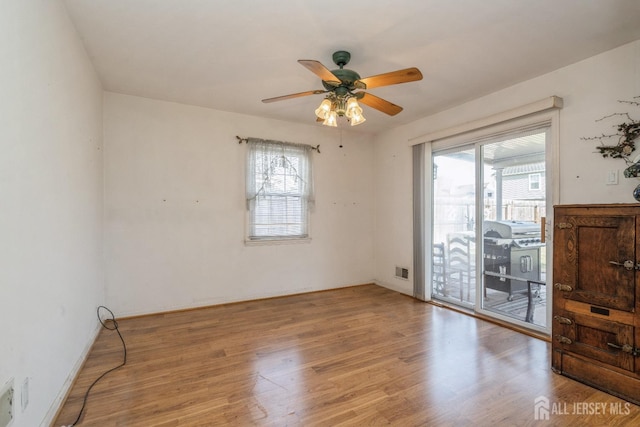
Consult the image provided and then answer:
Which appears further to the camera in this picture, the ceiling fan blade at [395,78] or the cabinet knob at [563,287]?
the cabinet knob at [563,287]

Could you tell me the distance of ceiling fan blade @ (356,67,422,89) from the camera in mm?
2065

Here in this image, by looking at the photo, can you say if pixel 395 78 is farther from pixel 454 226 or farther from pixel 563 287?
pixel 454 226

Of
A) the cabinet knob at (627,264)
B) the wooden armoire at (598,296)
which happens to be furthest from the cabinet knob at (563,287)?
the cabinet knob at (627,264)

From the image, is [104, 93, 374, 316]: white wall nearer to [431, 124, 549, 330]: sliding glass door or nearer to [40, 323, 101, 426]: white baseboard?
[40, 323, 101, 426]: white baseboard

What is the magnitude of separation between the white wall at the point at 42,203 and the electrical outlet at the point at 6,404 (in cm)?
5

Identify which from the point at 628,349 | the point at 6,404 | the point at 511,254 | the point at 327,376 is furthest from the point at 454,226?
the point at 6,404

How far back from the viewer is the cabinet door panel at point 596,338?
201 cm

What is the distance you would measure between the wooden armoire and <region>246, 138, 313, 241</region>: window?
3115 millimetres

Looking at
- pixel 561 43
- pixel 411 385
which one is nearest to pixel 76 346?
pixel 411 385

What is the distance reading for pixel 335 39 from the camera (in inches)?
93.7

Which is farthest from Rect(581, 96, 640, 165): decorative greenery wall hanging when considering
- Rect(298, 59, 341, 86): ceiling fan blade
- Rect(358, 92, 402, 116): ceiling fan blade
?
Rect(298, 59, 341, 86): ceiling fan blade

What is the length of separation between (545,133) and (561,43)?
87 cm

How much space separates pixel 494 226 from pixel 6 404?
4159 mm

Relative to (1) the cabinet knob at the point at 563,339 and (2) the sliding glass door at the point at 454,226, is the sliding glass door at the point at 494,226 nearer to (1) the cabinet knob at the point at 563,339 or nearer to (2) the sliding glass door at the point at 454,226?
(2) the sliding glass door at the point at 454,226
